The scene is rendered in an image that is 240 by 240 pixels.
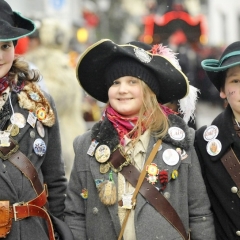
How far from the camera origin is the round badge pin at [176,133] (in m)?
4.41

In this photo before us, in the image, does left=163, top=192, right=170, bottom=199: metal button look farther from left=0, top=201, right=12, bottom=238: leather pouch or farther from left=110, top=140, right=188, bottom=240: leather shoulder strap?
left=0, top=201, right=12, bottom=238: leather pouch

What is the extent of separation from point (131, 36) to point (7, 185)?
3621 cm

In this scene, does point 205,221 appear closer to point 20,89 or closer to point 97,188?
point 97,188

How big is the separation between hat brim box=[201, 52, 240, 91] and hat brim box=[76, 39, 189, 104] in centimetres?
20

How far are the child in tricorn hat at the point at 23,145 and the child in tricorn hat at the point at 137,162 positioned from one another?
0.19m

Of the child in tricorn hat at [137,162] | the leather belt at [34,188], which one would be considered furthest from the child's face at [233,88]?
the leather belt at [34,188]

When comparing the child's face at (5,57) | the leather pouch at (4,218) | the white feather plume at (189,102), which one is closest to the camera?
the leather pouch at (4,218)

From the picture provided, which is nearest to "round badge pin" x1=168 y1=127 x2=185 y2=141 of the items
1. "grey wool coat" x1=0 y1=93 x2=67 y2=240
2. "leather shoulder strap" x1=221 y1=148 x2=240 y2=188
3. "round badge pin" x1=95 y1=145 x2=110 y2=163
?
"leather shoulder strap" x1=221 y1=148 x2=240 y2=188

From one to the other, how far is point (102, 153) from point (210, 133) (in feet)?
2.61

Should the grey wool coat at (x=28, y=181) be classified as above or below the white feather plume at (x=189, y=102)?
below

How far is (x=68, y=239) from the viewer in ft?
14.1

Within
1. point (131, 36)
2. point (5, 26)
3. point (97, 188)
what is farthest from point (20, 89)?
point (131, 36)

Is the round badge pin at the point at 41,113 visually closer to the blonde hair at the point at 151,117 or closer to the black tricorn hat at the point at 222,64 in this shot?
the blonde hair at the point at 151,117

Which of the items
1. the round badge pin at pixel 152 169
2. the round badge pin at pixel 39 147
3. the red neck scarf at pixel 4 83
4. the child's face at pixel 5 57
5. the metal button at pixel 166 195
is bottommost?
the metal button at pixel 166 195
